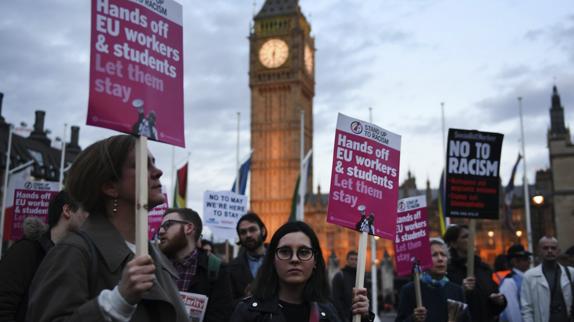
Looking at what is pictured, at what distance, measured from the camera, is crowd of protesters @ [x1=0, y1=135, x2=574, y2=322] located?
2.12 metres

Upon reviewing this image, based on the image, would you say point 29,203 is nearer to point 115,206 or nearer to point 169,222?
A: point 169,222

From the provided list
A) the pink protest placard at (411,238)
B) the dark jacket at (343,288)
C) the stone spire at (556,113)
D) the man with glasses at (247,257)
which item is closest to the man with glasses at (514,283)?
the pink protest placard at (411,238)

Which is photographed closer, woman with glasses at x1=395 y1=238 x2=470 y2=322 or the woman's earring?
the woman's earring

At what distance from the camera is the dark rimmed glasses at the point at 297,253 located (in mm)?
3176

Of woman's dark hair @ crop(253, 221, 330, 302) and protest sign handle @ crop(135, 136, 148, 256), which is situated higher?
protest sign handle @ crop(135, 136, 148, 256)

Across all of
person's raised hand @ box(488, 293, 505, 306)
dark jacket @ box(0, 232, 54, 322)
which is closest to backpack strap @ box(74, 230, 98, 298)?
dark jacket @ box(0, 232, 54, 322)

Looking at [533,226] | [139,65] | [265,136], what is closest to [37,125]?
[265,136]

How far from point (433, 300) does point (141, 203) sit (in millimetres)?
3643

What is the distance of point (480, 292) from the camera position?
19.7 feet

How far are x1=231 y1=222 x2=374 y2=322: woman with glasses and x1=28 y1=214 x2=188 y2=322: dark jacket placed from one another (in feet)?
2.32

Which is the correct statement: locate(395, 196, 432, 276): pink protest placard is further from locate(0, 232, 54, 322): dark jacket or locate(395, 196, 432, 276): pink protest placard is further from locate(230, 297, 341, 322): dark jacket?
locate(0, 232, 54, 322): dark jacket

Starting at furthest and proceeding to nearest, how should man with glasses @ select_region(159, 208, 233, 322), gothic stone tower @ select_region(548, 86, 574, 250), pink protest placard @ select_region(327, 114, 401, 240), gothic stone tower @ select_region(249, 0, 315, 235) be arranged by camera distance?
gothic stone tower @ select_region(249, 0, 315, 235)
gothic stone tower @ select_region(548, 86, 574, 250)
man with glasses @ select_region(159, 208, 233, 322)
pink protest placard @ select_region(327, 114, 401, 240)

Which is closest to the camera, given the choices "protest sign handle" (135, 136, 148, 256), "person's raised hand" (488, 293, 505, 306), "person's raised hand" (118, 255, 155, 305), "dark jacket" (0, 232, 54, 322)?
"person's raised hand" (118, 255, 155, 305)

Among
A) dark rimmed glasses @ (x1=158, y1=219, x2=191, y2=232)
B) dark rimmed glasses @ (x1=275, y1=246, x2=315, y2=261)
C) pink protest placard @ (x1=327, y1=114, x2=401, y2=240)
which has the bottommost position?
dark rimmed glasses @ (x1=275, y1=246, x2=315, y2=261)
